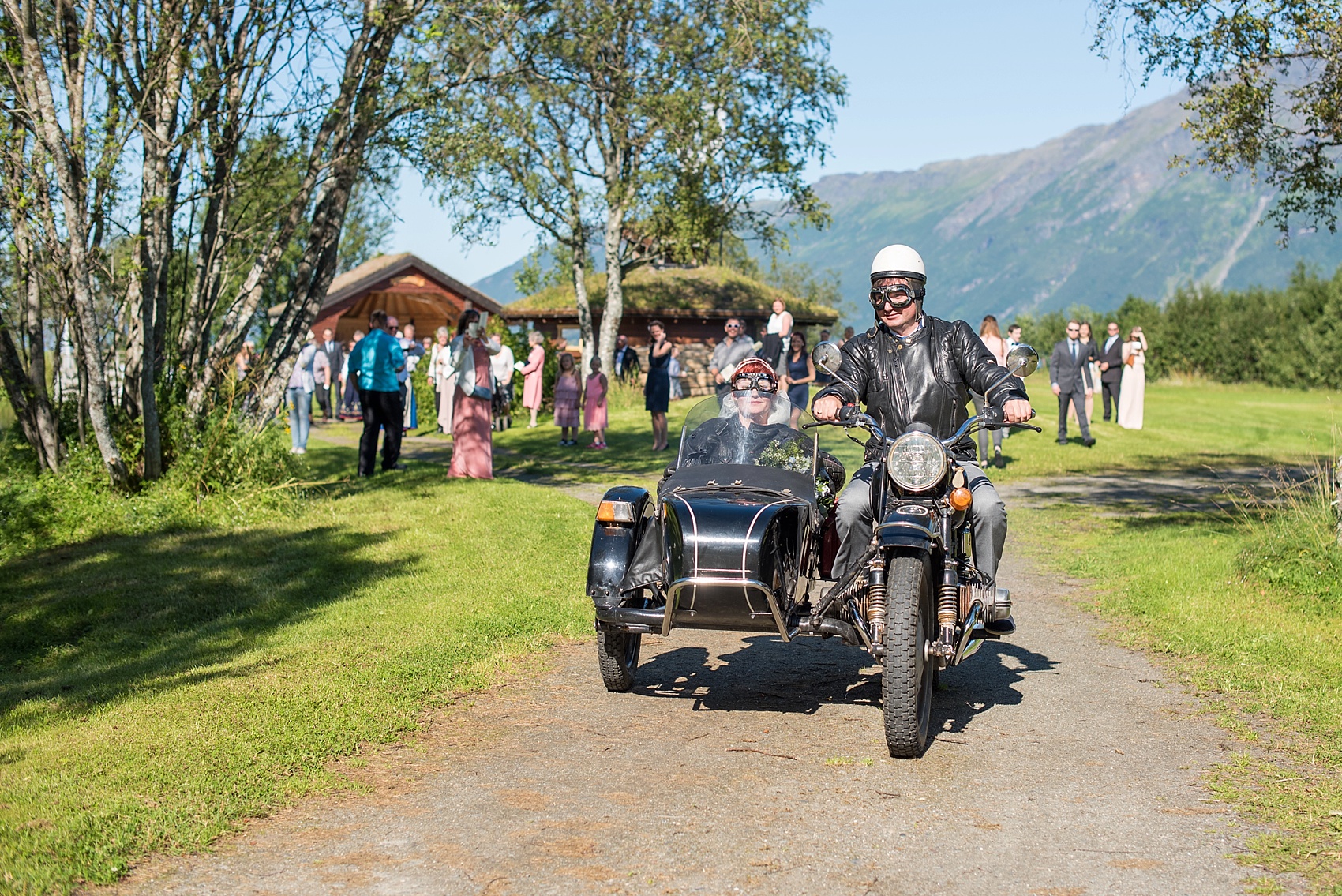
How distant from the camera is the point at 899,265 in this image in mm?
6203

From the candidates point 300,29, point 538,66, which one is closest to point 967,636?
point 300,29

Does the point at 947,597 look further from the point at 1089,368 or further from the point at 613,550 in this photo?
the point at 1089,368

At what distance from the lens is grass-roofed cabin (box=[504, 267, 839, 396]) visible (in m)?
46.3

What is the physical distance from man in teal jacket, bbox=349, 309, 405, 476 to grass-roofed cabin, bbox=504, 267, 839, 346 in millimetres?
29577

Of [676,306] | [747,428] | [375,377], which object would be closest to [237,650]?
[747,428]

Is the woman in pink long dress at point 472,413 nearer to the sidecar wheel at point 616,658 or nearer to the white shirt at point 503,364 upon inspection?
the white shirt at point 503,364

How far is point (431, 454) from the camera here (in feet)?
66.1

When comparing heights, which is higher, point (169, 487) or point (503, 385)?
point (503, 385)

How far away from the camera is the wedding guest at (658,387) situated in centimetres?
2023

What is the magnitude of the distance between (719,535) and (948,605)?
1.05 metres

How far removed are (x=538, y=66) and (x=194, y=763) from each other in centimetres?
1231

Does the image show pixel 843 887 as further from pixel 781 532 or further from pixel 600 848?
pixel 781 532

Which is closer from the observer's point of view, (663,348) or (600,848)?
(600,848)

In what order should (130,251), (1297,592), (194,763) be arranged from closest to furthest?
(194,763)
(1297,592)
(130,251)
